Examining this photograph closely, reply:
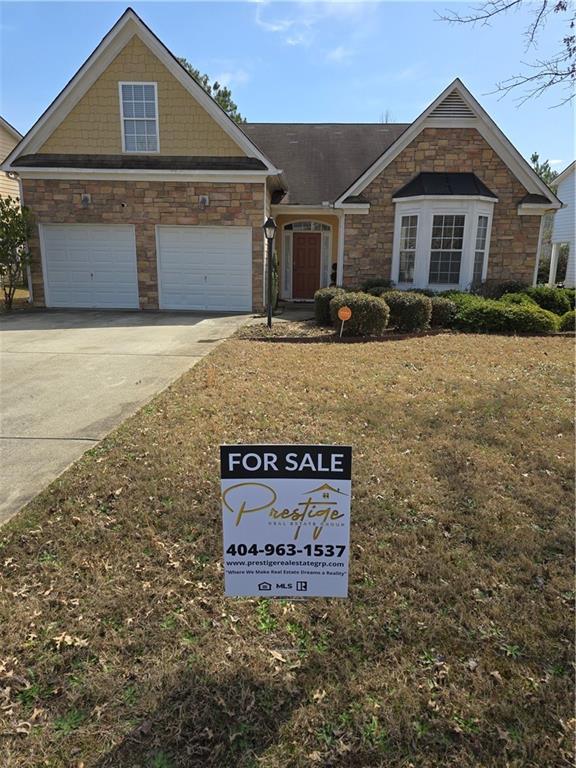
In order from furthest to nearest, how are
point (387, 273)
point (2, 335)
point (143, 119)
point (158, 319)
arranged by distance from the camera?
point (387, 273), point (143, 119), point (158, 319), point (2, 335)

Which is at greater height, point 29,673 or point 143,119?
point 143,119

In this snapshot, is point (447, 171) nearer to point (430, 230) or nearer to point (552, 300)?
point (430, 230)

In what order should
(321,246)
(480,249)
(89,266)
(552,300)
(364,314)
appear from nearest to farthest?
(364,314)
(552,300)
(480,249)
(89,266)
(321,246)

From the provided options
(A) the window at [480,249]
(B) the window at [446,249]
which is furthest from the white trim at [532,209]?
(B) the window at [446,249]

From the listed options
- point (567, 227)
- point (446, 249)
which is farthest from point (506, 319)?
point (567, 227)

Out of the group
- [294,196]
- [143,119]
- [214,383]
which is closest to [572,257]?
[294,196]

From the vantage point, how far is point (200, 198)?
1424 centimetres

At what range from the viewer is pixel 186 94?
45.9 ft

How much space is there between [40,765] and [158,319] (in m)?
11.9

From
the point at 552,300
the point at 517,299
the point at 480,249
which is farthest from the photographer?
the point at 480,249

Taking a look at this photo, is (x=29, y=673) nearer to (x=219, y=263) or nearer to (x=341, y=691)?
(x=341, y=691)

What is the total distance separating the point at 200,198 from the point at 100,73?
419 cm

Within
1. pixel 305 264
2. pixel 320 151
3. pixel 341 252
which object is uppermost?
pixel 320 151

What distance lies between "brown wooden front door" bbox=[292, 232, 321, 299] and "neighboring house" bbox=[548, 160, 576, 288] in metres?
11.8
